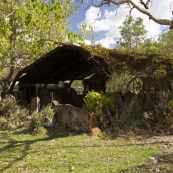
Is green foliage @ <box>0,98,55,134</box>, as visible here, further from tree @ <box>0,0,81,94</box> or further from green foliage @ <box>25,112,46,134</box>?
tree @ <box>0,0,81,94</box>

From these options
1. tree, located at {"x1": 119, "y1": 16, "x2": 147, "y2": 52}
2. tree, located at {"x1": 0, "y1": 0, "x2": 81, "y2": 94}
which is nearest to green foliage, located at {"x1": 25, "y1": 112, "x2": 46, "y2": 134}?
tree, located at {"x1": 0, "y1": 0, "x2": 81, "y2": 94}

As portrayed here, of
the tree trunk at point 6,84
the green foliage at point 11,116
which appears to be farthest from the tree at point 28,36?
the green foliage at point 11,116

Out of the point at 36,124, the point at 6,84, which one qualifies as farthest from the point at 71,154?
the point at 6,84

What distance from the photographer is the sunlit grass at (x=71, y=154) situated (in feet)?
18.3

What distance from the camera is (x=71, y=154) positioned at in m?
6.54

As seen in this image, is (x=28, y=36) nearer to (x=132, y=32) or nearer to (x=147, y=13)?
(x=147, y=13)

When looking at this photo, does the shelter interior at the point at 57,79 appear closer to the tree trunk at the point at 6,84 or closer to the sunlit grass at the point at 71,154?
the tree trunk at the point at 6,84

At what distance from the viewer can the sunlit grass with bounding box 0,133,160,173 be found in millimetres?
5582

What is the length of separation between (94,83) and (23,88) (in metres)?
5.08

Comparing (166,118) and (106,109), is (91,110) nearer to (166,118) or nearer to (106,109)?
(106,109)

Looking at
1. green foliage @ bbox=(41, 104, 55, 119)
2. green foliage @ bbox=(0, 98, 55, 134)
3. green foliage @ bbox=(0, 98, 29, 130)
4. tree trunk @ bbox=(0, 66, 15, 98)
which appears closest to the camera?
green foliage @ bbox=(0, 98, 55, 134)

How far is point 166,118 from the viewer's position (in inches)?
365

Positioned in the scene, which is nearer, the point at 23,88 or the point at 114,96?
the point at 114,96

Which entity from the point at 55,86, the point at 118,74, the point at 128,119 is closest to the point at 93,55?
the point at 118,74
